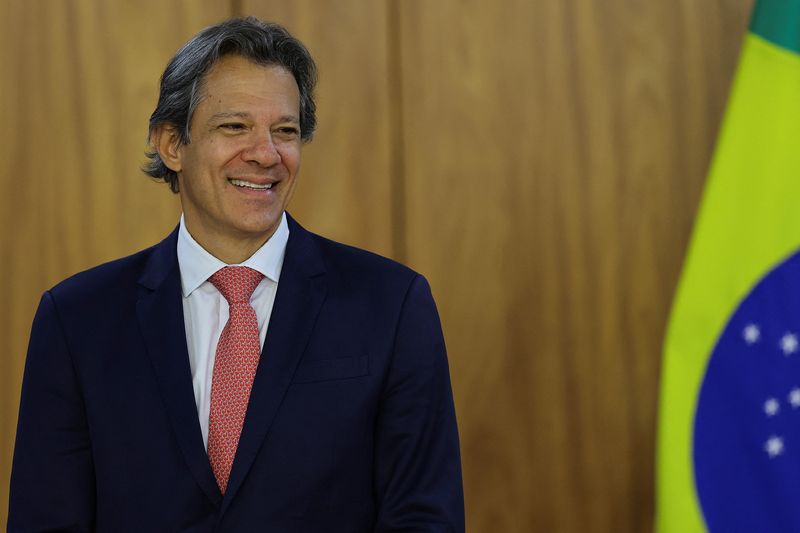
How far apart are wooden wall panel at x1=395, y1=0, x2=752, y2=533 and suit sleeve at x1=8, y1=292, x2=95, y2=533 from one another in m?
1.23

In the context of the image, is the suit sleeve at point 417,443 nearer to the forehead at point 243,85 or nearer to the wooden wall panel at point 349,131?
the forehead at point 243,85

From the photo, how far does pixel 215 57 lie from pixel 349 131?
98cm

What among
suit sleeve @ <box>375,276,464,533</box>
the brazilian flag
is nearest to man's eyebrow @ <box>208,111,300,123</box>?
suit sleeve @ <box>375,276,464,533</box>

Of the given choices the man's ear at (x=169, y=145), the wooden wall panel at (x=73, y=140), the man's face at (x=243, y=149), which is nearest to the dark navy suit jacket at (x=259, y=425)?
the man's face at (x=243, y=149)

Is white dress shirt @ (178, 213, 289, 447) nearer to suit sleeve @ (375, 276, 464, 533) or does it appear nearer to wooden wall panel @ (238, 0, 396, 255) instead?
suit sleeve @ (375, 276, 464, 533)

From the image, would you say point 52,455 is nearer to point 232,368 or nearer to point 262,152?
point 232,368

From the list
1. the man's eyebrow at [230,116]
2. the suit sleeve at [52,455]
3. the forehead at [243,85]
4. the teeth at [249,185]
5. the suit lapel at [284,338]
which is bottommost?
the suit sleeve at [52,455]

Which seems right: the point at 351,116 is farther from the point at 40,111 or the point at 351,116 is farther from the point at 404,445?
the point at 404,445

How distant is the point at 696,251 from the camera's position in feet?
7.99

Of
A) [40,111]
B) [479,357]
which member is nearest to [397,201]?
[479,357]

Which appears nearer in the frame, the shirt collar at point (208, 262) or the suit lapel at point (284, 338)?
the suit lapel at point (284, 338)

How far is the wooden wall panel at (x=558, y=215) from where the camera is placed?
2830 mm

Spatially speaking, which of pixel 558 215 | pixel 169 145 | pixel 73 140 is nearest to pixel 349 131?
pixel 558 215

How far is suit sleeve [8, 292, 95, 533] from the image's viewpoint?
1732 millimetres
